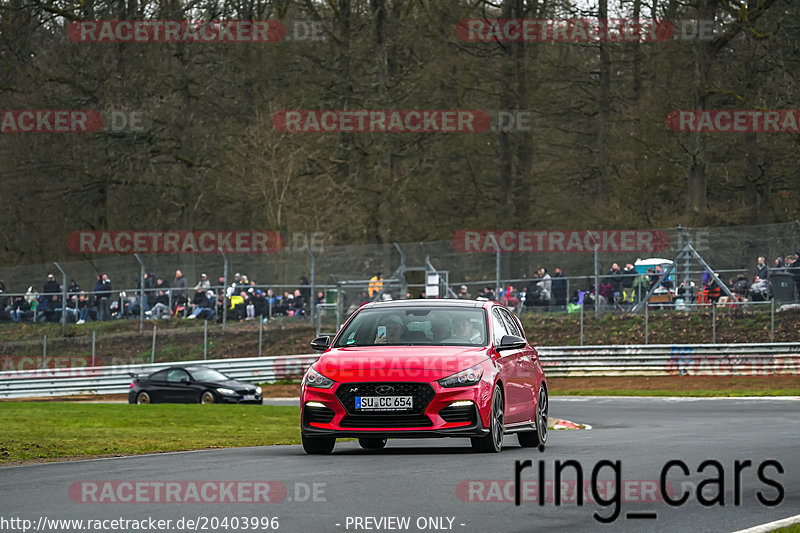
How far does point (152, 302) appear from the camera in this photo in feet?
129

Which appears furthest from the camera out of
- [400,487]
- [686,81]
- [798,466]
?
[686,81]

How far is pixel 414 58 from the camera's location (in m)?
55.0

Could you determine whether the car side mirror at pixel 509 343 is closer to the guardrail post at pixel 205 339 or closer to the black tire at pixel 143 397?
the black tire at pixel 143 397

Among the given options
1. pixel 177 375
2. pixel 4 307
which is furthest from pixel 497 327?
pixel 4 307

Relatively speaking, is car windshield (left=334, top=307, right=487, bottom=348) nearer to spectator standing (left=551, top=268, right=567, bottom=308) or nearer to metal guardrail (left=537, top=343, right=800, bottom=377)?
metal guardrail (left=537, top=343, right=800, bottom=377)

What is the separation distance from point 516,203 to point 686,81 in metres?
11.0

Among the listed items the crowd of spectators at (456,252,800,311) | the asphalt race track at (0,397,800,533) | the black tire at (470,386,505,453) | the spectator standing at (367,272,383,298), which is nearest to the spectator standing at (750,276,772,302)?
the crowd of spectators at (456,252,800,311)

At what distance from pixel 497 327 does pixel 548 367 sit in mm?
24128

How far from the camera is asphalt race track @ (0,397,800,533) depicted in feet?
28.3

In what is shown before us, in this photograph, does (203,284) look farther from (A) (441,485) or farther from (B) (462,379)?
(A) (441,485)

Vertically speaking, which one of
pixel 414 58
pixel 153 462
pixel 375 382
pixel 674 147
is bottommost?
pixel 153 462

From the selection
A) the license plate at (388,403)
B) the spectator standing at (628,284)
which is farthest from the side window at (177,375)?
the license plate at (388,403)

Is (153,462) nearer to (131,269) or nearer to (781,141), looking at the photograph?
(131,269)

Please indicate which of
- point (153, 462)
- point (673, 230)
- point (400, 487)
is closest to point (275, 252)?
point (673, 230)
